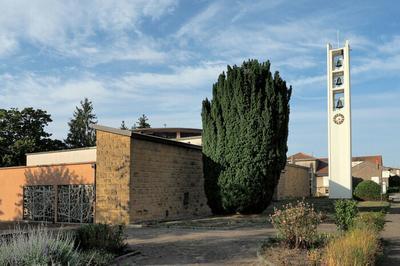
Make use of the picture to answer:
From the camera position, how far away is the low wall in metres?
22.1

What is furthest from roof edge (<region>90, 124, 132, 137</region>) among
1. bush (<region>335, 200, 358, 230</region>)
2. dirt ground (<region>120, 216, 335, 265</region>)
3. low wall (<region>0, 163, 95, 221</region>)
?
bush (<region>335, 200, 358, 230</region>)

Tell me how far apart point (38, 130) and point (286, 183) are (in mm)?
26048

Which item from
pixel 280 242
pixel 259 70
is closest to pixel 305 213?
pixel 280 242

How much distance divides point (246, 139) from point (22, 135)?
33.2 m

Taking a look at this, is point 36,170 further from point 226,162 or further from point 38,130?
point 38,130

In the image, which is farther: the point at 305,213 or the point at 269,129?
the point at 269,129

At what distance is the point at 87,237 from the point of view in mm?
11180

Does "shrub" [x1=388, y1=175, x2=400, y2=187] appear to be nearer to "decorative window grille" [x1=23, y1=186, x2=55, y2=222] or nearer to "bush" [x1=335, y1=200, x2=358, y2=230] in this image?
"decorative window grille" [x1=23, y1=186, x2=55, y2=222]

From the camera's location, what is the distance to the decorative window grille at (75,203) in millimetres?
21531

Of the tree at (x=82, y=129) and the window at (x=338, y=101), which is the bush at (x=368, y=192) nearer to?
the window at (x=338, y=101)

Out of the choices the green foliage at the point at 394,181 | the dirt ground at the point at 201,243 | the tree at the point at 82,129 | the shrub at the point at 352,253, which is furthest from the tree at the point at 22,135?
the green foliage at the point at 394,181

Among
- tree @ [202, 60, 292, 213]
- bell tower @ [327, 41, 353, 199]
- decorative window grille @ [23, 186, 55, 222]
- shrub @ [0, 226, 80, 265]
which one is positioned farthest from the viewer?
bell tower @ [327, 41, 353, 199]

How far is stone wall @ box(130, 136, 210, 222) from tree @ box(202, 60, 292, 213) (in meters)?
1.81

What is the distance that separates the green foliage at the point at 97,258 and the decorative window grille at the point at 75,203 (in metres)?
11.4
